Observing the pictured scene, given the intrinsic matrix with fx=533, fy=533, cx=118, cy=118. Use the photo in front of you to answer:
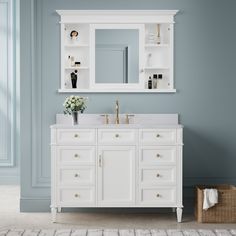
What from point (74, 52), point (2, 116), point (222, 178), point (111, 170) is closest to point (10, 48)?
point (2, 116)

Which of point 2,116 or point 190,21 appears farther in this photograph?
point 2,116

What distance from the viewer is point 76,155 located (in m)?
4.55

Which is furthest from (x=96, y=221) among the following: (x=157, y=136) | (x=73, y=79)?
(x=73, y=79)

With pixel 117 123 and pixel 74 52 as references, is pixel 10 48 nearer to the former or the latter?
pixel 74 52

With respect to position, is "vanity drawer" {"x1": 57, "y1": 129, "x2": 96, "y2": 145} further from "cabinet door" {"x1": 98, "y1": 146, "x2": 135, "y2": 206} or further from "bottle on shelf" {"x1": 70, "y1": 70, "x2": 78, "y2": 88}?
"bottle on shelf" {"x1": 70, "y1": 70, "x2": 78, "y2": 88}

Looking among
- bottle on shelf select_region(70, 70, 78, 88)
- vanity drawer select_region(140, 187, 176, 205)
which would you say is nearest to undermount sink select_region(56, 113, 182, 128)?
bottle on shelf select_region(70, 70, 78, 88)

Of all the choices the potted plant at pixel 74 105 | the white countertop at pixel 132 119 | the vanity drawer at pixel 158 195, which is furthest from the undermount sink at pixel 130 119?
the vanity drawer at pixel 158 195

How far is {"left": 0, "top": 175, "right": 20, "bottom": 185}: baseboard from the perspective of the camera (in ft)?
21.5

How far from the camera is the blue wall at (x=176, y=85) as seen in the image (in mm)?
5012

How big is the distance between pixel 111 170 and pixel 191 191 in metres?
0.96

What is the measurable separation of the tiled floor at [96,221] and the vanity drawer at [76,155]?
528mm

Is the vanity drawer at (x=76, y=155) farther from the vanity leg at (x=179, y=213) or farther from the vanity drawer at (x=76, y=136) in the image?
the vanity leg at (x=179, y=213)

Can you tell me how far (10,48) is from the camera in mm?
6527

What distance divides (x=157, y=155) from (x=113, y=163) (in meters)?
0.38
